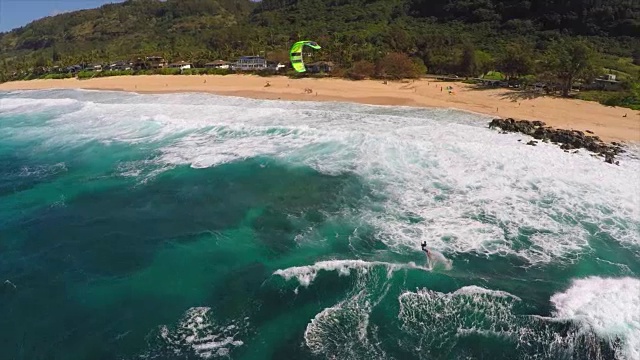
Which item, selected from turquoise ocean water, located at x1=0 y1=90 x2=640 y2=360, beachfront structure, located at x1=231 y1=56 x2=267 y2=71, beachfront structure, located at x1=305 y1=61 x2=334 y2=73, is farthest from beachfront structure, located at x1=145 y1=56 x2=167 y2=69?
turquoise ocean water, located at x1=0 y1=90 x2=640 y2=360

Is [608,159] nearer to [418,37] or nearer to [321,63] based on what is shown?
[321,63]

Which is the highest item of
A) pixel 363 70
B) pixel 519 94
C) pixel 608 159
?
pixel 363 70

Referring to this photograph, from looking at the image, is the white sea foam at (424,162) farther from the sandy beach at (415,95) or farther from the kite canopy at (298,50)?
the sandy beach at (415,95)

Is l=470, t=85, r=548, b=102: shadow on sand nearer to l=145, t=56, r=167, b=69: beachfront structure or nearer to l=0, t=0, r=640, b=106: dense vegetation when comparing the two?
l=0, t=0, r=640, b=106: dense vegetation

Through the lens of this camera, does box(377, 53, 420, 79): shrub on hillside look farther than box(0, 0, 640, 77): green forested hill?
No

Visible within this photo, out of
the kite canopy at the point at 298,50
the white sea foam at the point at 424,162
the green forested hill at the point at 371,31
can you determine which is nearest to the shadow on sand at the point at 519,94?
the white sea foam at the point at 424,162

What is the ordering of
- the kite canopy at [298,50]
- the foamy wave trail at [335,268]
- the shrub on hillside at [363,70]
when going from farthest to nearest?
the shrub on hillside at [363,70]
the kite canopy at [298,50]
the foamy wave trail at [335,268]

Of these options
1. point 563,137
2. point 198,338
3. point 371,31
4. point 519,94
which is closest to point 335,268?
point 198,338
